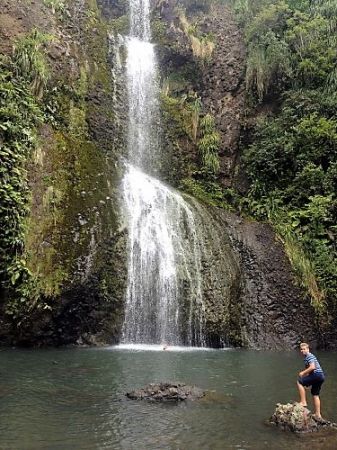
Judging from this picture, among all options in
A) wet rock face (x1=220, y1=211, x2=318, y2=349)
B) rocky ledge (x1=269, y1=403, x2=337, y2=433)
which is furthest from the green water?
wet rock face (x1=220, y1=211, x2=318, y2=349)

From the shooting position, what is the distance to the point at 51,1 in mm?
22359

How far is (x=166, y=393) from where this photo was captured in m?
7.87

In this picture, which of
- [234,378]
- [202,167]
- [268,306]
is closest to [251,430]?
[234,378]

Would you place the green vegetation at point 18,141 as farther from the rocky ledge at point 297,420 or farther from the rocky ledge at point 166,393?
the rocky ledge at point 297,420

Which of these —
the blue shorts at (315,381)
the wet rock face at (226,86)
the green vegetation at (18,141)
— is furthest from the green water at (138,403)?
the wet rock face at (226,86)

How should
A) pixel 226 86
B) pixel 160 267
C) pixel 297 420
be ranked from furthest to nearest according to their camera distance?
Answer: pixel 226 86 → pixel 160 267 → pixel 297 420

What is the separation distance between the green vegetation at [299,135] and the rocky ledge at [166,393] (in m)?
8.93

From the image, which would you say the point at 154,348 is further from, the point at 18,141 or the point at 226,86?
the point at 226,86

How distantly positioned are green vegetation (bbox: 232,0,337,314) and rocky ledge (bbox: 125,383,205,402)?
8.93 meters

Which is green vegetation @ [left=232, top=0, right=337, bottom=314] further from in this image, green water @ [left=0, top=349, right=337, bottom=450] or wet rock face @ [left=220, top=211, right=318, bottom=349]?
green water @ [left=0, top=349, right=337, bottom=450]

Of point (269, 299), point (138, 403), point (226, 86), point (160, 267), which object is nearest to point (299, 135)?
point (226, 86)

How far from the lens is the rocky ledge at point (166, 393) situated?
7.81 meters

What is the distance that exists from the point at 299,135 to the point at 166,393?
14401 millimetres

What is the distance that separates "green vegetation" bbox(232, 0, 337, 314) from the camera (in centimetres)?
1731
